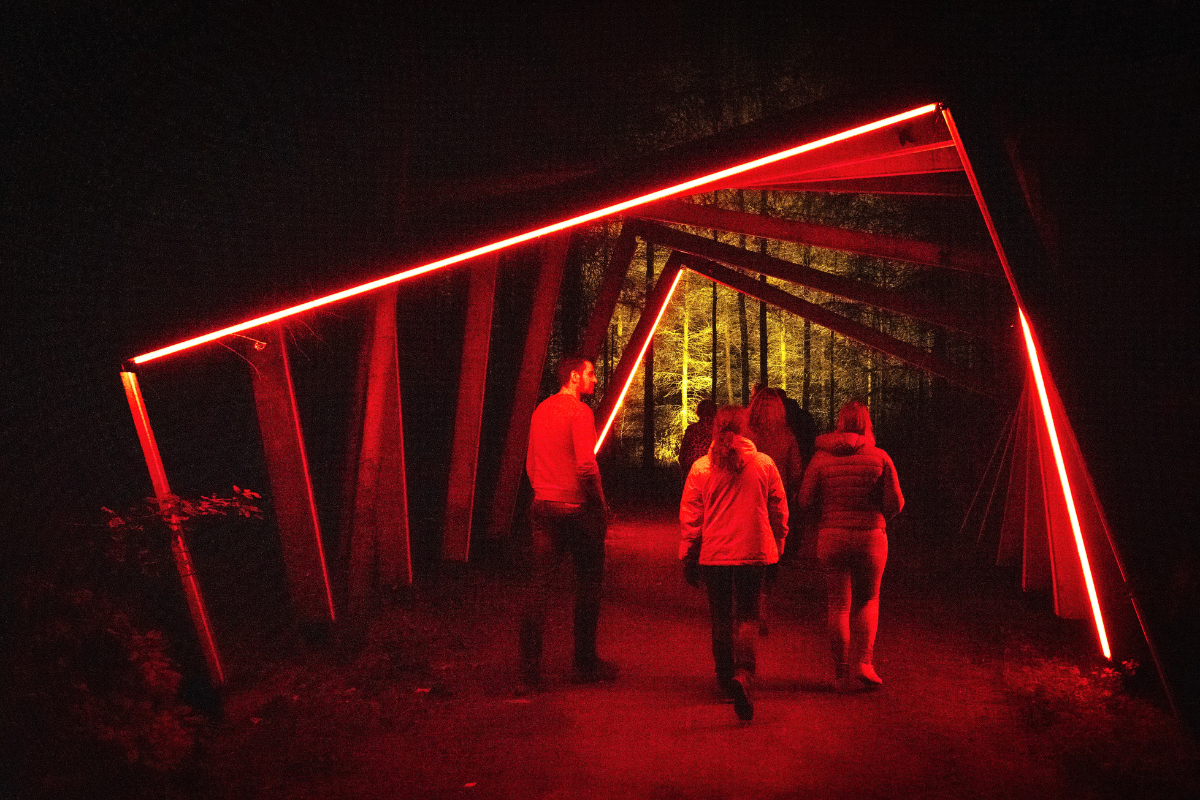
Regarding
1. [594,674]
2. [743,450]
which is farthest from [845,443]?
[594,674]

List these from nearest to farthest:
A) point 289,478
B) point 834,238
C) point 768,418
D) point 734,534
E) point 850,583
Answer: point 734,534
point 850,583
point 289,478
point 768,418
point 834,238

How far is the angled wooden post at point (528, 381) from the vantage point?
10.3 meters

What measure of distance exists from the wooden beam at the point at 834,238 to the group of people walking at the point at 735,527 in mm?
2858

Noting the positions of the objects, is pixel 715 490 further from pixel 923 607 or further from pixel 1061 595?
pixel 923 607

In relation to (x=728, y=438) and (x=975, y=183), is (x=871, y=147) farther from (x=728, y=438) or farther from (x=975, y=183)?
(x=728, y=438)

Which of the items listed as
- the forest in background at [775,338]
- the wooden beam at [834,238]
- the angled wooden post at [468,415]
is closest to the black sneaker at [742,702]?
the wooden beam at [834,238]

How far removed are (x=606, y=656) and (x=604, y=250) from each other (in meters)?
25.7

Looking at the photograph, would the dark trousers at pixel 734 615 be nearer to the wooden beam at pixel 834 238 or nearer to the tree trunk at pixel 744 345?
the wooden beam at pixel 834 238

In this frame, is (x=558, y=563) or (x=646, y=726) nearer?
(x=646, y=726)

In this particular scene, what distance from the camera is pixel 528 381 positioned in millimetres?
10602

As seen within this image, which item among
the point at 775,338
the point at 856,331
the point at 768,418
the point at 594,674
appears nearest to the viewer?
the point at 594,674

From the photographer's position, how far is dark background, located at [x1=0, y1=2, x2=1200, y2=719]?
4.20 metres

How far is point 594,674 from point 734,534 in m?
1.62

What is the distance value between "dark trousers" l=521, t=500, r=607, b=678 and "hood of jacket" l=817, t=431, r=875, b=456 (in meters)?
1.65
